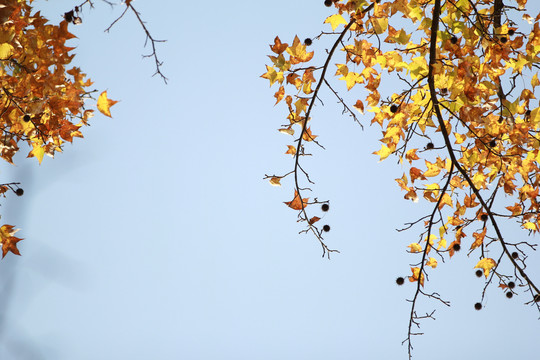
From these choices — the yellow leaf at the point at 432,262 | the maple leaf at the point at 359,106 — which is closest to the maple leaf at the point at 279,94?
the maple leaf at the point at 359,106

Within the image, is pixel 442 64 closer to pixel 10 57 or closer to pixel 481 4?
pixel 481 4

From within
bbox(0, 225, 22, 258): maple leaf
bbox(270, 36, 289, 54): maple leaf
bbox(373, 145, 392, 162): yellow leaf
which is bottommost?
bbox(0, 225, 22, 258): maple leaf

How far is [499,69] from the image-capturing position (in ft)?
7.70

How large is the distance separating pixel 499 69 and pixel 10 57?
2231mm

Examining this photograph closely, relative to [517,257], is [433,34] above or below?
above

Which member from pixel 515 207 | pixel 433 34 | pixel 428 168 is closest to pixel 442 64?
pixel 433 34

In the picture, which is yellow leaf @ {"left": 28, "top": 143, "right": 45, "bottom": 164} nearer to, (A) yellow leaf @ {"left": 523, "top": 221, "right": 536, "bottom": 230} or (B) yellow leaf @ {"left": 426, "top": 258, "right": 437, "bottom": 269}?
Result: (B) yellow leaf @ {"left": 426, "top": 258, "right": 437, "bottom": 269}

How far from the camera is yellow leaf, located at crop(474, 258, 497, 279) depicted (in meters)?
2.36

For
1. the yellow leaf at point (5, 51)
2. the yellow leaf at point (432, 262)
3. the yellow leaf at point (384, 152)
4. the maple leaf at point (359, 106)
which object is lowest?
the yellow leaf at point (432, 262)

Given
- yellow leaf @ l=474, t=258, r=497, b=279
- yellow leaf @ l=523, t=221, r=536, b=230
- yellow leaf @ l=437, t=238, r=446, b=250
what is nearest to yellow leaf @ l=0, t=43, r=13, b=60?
yellow leaf @ l=437, t=238, r=446, b=250

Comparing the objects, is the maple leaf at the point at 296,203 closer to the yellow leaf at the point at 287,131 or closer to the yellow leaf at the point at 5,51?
the yellow leaf at the point at 287,131

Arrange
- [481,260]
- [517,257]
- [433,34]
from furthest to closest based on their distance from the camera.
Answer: [481,260] → [517,257] → [433,34]

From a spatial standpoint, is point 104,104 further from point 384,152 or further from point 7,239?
point 384,152

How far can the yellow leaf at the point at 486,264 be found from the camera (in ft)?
7.74
